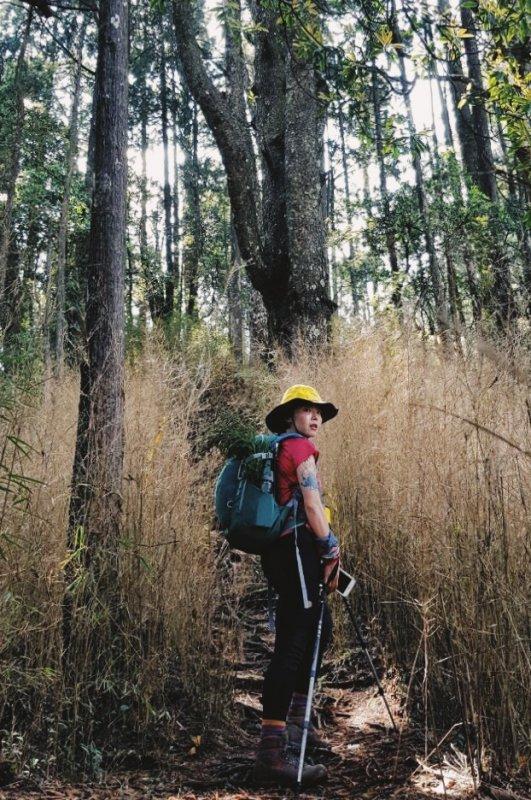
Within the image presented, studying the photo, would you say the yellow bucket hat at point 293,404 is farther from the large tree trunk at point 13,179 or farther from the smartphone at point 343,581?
the large tree trunk at point 13,179

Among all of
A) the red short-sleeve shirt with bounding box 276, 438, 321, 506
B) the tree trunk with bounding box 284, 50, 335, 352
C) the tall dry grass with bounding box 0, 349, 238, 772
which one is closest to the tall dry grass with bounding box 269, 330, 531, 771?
the red short-sleeve shirt with bounding box 276, 438, 321, 506

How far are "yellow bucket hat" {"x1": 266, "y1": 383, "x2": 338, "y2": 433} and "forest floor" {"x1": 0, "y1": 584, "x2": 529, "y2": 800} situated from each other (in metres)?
1.45

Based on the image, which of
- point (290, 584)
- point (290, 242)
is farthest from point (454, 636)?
point (290, 242)

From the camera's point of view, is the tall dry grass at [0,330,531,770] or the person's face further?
the person's face

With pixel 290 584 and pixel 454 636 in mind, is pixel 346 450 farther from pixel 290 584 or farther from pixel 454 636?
pixel 454 636

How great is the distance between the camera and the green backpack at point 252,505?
2.71 m

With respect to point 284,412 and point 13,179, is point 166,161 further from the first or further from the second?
point 284,412

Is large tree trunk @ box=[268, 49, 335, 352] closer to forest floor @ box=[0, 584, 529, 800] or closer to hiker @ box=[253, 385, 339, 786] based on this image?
hiker @ box=[253, 385, 339, 786]

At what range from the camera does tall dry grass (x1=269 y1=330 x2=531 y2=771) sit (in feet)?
7.62

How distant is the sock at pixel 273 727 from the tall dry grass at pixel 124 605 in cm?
41

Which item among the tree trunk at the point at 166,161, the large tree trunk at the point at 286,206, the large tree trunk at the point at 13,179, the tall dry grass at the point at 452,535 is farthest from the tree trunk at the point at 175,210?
the tall dry grass at the point at 452,535

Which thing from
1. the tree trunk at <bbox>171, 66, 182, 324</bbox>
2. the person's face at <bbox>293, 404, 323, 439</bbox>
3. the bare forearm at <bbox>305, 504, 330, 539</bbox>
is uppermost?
the tree trunk at <bbox>171, 66, 182, 324</bbox>

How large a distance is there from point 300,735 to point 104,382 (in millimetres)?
1891

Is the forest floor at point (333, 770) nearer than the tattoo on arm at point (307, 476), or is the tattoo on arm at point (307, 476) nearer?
the forest floor at point (333, 770)
